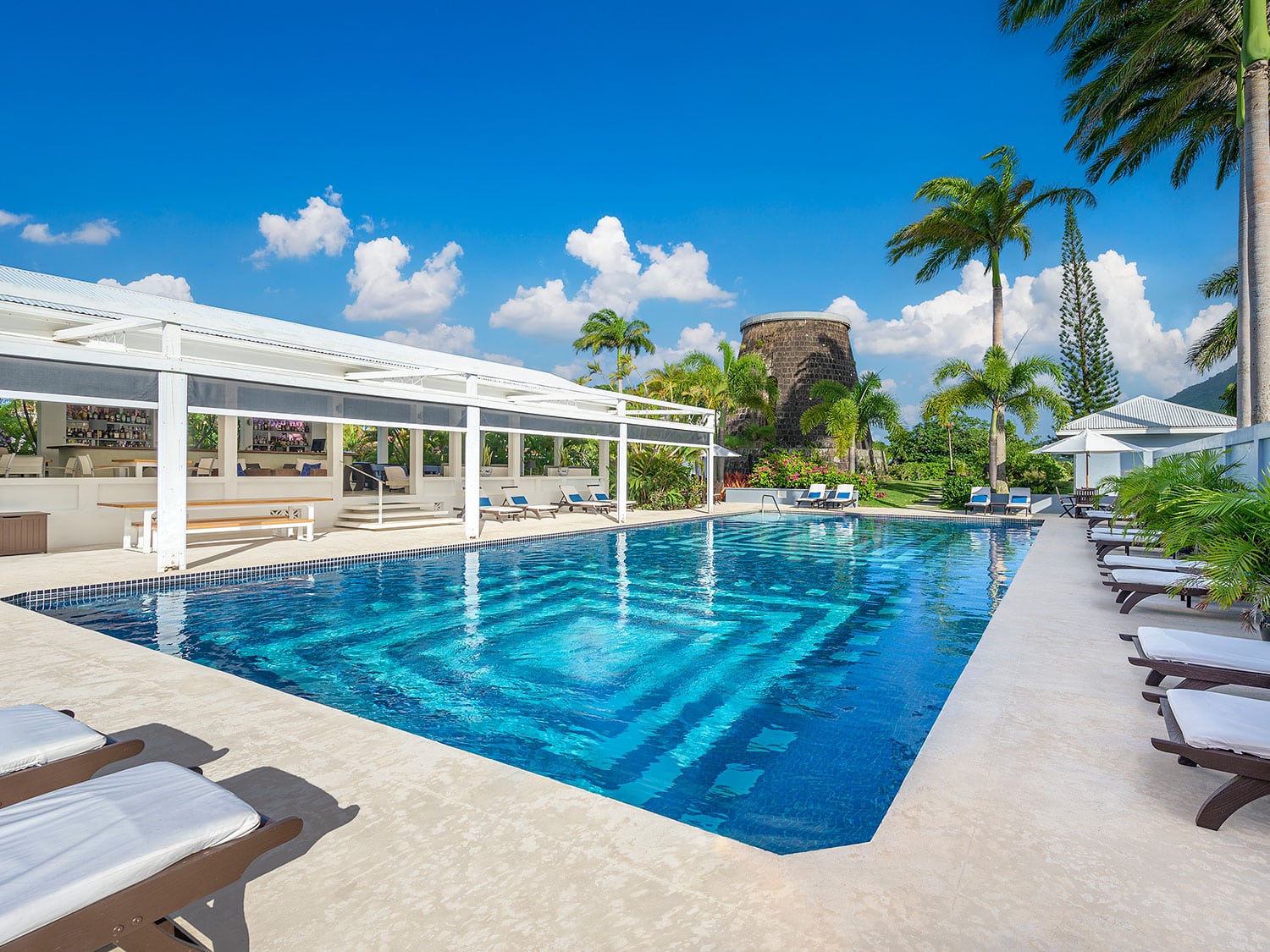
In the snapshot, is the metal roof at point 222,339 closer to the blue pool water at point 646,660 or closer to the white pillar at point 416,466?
the white pillar at point 416,466

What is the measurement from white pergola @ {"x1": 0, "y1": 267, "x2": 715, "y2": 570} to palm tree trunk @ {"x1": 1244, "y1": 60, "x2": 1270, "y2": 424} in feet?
40.1

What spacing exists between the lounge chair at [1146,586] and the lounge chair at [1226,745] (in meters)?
3.61

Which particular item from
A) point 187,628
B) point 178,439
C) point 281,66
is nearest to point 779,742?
point 187,628

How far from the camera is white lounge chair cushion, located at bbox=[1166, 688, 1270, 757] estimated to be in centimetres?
262

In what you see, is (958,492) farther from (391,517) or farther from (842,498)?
(391,517)

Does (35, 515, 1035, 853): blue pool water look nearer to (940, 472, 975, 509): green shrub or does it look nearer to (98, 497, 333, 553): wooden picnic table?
(98, 497, 333, 553): wooden picnic table

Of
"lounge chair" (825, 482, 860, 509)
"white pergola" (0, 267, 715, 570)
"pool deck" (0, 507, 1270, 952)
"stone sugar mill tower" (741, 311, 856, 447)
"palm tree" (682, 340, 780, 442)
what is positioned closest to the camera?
"pool deck" (0, 507, 1270, 952)

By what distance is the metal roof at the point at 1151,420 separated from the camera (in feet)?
64.7

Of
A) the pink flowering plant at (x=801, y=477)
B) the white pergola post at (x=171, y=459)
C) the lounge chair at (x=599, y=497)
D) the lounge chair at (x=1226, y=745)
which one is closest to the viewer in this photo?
the lounge chair at (x=1226, y=745)

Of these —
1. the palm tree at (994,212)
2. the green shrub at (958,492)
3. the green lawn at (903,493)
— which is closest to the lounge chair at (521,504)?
the green lawn at (903,493)

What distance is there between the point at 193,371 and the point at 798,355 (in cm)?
3122

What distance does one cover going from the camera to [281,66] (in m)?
21.8

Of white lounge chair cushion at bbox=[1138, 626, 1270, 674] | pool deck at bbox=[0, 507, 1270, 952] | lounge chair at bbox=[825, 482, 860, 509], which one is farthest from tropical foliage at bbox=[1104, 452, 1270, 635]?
lounge chair at bbox=[825, 482, 860, 509]

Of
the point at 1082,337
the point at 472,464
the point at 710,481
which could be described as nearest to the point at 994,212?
the point at 710,481
